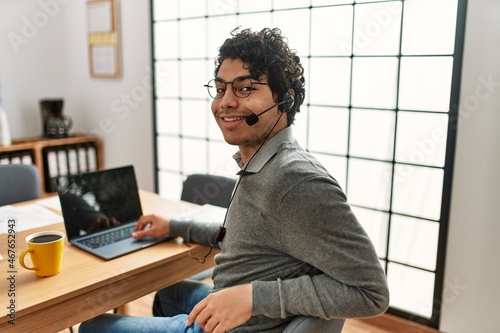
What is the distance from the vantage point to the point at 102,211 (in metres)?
1.68

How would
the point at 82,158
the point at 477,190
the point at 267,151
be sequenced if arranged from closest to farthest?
the point at 267,151 → the point at 477,190 → the point at 82,158

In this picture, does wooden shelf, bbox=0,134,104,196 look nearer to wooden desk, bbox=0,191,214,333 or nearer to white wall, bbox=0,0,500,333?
white wall, bbox=0,0,500,333

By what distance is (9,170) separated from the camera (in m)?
2.32

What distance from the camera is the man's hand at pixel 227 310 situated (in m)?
1.07

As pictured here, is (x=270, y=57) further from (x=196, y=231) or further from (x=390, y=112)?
(x=390, y=112)

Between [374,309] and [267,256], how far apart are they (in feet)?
0.94

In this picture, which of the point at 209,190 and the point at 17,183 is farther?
the point at 17,183

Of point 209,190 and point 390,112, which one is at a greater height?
point 390,112

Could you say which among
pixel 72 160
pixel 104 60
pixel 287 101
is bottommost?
pixel 72 160

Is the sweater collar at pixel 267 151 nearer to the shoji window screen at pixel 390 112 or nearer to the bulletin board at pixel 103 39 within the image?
the shoji window screen at pixel 390 112

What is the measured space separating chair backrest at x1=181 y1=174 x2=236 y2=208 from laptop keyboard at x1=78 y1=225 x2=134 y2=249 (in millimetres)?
497

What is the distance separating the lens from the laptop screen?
157cm

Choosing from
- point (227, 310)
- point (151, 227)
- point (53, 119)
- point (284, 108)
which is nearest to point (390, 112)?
point (284, 108)

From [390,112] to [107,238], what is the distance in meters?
1.59
